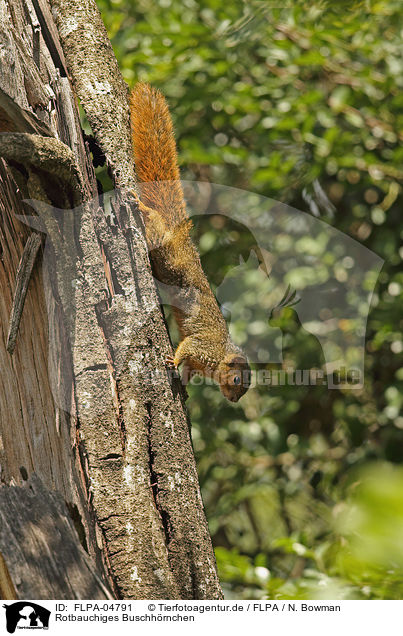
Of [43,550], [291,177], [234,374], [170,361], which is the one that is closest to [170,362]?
[170,361]

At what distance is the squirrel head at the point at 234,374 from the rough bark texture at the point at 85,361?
3.24 ft

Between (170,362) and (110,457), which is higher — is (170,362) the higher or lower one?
the higher one

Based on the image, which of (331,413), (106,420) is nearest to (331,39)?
(331,413)

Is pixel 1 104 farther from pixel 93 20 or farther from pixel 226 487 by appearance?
pixel 226 487

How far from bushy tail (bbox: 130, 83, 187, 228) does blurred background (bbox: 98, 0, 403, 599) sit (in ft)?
1.99

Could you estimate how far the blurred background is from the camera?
247 cm

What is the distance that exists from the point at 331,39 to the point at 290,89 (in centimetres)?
30

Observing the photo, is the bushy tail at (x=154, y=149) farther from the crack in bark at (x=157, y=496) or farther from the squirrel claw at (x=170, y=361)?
the crack in bark at (x=157, y=496)

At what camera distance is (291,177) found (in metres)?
2.78

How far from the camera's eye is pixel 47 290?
1272 millimetres
